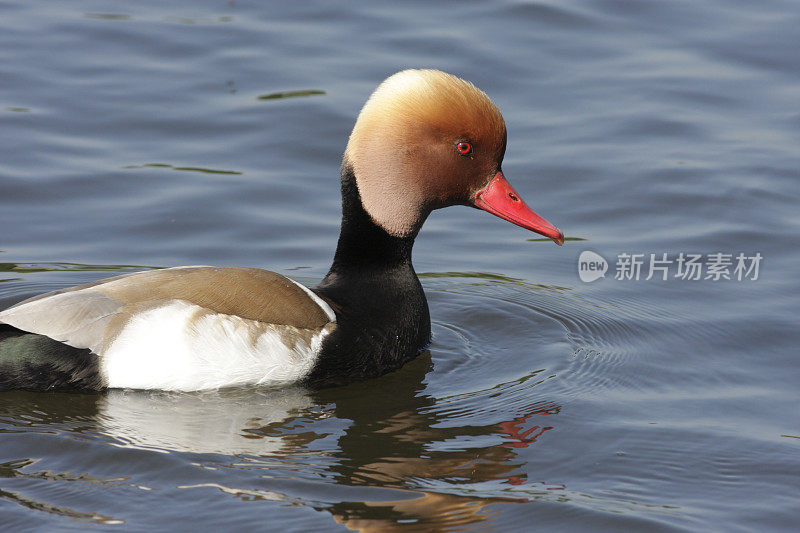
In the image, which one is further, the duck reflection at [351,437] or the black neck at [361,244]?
the black neck at [361,244]

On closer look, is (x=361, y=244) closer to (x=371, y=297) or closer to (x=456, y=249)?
(x=371, y=297)

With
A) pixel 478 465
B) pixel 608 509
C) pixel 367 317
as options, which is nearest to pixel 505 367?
pixel 367 317

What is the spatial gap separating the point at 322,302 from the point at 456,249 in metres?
2.37

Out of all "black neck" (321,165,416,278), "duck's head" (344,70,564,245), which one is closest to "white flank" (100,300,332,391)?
"black neck" (321,165,416,278)

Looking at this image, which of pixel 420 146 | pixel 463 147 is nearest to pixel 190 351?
pixel 420 146

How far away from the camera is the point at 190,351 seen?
5.88 metres

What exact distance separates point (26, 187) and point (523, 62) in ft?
15.0

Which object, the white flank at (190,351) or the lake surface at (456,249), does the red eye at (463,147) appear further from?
the white flank at (190,351)

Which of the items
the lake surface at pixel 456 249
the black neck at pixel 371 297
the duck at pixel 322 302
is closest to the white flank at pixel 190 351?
the duck at pixel 322 302

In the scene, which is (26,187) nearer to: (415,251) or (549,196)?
(415,251)

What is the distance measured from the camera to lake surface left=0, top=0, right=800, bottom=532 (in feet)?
17.2

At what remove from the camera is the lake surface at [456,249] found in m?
5.25

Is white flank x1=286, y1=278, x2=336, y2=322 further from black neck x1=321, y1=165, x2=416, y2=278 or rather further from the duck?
black neck x1=321, y1=165, x2=416, y2=278

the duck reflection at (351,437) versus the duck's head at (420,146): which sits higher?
the duck's head at (420,146)
